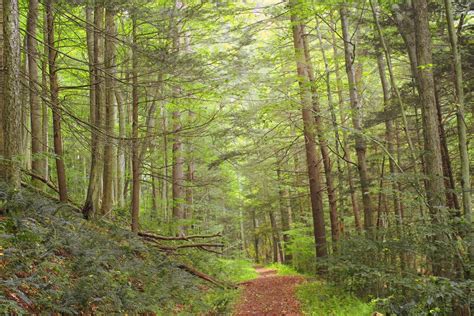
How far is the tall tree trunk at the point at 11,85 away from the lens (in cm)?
541

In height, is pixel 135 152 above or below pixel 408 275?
above

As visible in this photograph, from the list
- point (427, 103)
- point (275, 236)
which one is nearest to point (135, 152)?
point (427, 103)

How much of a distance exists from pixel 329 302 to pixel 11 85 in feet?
24.7

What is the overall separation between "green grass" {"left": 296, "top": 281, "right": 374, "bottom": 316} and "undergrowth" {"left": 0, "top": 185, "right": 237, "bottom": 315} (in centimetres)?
194

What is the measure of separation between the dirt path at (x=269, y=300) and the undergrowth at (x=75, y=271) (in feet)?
2.26

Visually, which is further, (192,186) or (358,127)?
(358,127)

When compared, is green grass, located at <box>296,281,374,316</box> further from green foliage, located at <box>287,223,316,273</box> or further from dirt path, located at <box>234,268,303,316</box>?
green foliage, located at <box>287,223,316,273</box>

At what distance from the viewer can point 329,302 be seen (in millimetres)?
7953

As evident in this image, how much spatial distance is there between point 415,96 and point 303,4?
383cm

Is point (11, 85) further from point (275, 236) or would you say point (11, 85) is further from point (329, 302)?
point (275, 236)

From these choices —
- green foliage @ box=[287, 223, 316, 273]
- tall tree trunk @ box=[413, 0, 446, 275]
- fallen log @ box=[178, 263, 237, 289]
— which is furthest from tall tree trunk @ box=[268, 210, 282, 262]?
tall tree trunk @ box=[413, 0, 446, 275]

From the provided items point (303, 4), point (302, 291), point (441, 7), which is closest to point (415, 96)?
point (441, 7)

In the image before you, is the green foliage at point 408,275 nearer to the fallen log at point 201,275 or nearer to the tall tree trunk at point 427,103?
the tall tree trunk at point 427,103

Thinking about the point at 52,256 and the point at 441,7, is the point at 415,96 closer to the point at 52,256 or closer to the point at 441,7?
the point at 441,7
